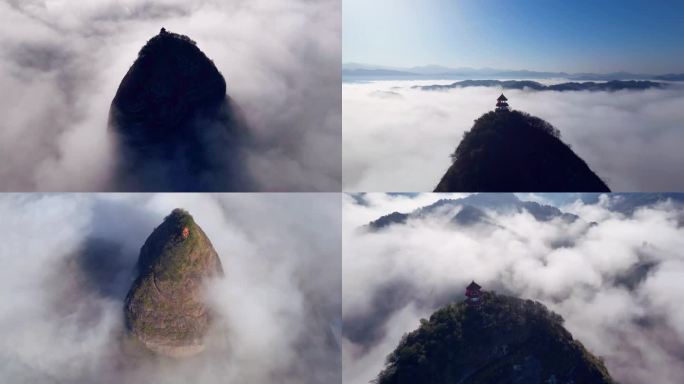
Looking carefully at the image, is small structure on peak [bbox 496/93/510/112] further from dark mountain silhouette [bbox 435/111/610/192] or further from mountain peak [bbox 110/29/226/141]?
mountain peak [bbox 110/29/226/141]

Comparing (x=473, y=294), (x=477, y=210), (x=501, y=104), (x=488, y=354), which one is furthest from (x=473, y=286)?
(x=501, y=104)

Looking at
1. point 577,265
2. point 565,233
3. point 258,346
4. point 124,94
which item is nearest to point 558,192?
point 565,233

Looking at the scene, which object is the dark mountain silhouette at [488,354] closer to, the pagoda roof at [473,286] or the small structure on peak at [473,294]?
the small structure on peak at [473,294]

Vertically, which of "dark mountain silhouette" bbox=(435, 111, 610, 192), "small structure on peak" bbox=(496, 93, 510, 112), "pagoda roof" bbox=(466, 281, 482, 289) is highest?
"small structure on peak" bbox=(496, 93, 510, 112)

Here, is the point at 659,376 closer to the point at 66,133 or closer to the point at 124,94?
the point at 124,94

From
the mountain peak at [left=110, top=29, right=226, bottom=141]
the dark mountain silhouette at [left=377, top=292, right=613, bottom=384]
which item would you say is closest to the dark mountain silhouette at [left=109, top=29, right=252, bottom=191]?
the mountain peak at [left=110, top=29, right=226, bottom=141]

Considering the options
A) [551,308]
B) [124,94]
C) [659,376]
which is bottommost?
[659,376]
